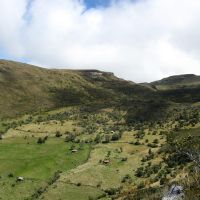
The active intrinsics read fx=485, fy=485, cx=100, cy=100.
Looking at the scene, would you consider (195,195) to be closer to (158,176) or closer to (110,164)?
(158,176)

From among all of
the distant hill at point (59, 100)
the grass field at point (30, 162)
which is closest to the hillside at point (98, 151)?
the grass field at point (30, 162)

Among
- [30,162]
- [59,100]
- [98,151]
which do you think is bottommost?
[30,162]

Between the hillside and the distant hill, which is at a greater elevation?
the distant hill

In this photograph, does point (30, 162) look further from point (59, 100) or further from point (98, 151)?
point (59, 100)

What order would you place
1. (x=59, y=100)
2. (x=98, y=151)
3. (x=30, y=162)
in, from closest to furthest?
(x=30, y=162)
(x=98, y=151)
(x=59, y=100)

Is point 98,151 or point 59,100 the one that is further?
point 59,100

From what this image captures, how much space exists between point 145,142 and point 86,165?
16.7 metres

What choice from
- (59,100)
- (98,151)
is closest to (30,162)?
(98,151)

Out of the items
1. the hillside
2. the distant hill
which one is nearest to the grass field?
the hillside

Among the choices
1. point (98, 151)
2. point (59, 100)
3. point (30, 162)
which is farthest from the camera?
point (59, 100)

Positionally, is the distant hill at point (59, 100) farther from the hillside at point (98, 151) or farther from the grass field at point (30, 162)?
the grass field at point (30, 162)

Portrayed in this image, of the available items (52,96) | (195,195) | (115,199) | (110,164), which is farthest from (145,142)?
(52,96)

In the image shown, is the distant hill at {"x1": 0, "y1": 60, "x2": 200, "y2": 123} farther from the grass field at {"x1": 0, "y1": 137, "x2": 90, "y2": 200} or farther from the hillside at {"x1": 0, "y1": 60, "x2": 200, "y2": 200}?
the grass field at {"x1": 0, "y1": 137, "x2": 90, "y2": 200}

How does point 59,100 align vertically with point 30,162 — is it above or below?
above
